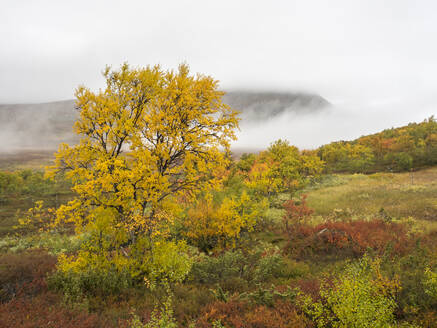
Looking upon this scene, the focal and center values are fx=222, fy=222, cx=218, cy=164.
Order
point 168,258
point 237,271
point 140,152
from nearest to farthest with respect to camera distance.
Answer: point 140,152
point 168,258
point 237,271

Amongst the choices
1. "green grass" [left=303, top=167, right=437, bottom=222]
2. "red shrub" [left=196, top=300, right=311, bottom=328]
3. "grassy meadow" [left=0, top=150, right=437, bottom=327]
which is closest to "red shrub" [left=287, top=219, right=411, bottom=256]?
"grassy meadow" [left=0, top=150, right=437, bottom=327]

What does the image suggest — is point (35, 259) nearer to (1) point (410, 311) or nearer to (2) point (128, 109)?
(2) point (128, 109)

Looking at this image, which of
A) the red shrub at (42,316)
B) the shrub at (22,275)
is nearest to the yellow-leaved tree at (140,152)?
the shrub at (22,275)

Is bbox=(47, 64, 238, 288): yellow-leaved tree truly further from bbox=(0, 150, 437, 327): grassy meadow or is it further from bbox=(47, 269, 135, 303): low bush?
bbox=(0, 150, 437, 327): grassy meadow

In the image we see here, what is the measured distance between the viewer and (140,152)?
9188 millimetres

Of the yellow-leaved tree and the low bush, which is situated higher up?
the yellow-leaved tree

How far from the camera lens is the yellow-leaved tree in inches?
363

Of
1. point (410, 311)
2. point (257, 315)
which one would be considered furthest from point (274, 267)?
point (410, 311)

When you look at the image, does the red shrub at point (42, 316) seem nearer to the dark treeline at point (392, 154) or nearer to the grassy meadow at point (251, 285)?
the grassy meadow at point (251, 285)

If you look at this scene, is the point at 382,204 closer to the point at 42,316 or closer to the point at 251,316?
the point at 251,316

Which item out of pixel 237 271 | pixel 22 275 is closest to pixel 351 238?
pixel 237 271

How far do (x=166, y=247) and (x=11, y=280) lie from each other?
6.28 meters

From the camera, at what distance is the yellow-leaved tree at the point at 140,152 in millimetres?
9227

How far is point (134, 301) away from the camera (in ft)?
27.6
